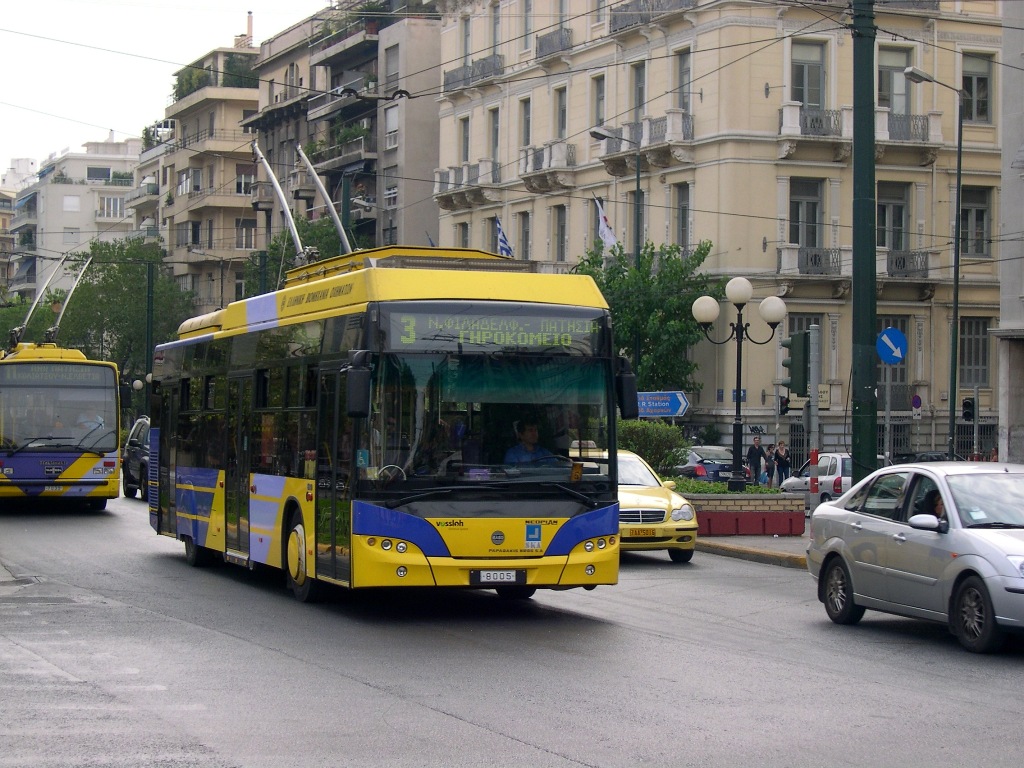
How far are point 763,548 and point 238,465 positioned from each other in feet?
26.8

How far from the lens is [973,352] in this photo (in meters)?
50.5

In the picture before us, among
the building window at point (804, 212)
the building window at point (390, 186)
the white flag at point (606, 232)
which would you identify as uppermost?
the building window at point (390, 186)

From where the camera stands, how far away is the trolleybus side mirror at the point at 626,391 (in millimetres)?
13500

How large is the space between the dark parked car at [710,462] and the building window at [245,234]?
47.8 meters

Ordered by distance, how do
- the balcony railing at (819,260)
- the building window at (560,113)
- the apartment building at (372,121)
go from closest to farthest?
the balcony railing at (819,260)
the building window at (560,113)
the apartment building at (372,121)

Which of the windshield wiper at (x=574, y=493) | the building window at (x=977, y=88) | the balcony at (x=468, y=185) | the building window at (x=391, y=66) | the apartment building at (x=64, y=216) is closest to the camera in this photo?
the windshield wiper at (x=574, y=493)

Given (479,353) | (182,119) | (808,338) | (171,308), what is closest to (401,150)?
(171,308)

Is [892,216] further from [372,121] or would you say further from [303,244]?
[372,121]

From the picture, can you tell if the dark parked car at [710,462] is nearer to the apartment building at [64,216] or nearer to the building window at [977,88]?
the building window at [977,88]

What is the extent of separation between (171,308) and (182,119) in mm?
16955

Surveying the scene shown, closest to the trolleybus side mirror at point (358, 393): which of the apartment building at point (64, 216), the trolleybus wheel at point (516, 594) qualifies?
the trolleybus wheel at point (516, 594)

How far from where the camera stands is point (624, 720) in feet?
29.2

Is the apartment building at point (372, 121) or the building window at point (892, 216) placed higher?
the apartment building at point (372, 121)

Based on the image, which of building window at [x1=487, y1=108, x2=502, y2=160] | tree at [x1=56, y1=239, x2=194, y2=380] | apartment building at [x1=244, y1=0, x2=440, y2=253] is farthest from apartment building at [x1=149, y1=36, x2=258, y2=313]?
building window at [x1=487, y1=108, x2=502, y2=160]
